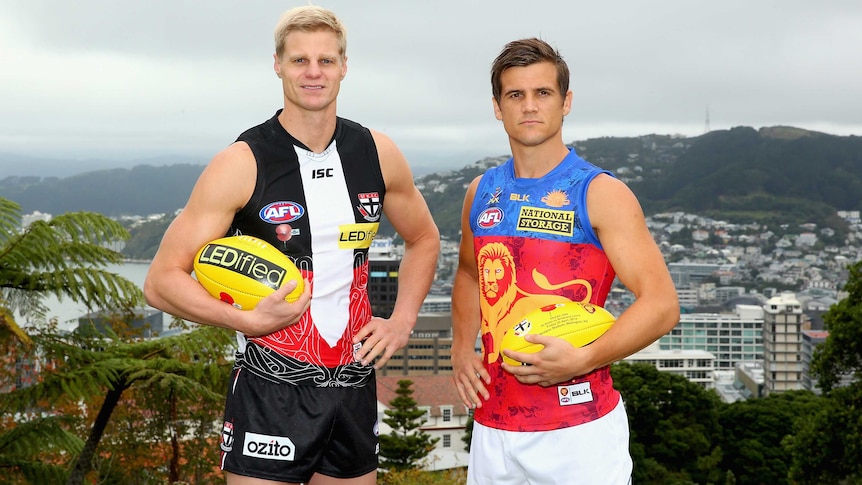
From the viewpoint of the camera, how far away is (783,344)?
128625 mm

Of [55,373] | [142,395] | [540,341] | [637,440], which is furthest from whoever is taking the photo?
[637,440]

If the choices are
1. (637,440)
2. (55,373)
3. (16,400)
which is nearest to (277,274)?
(55,373)

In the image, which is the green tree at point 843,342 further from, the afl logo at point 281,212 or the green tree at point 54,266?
the afl logo at point 281,212

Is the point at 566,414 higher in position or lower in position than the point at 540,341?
lower

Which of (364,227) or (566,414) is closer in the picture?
(566,414)

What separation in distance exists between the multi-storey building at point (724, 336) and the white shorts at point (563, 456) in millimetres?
173189

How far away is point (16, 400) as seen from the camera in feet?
33.8

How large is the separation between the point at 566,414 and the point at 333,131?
5.53 feet

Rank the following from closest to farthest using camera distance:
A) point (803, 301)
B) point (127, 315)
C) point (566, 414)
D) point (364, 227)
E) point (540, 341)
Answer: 1. point (540, 341)
2. point (566, 414)
3. point (364, 227)
4. point (127, 315)
5. point (803, 301)

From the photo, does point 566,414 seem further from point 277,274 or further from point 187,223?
point 187,223

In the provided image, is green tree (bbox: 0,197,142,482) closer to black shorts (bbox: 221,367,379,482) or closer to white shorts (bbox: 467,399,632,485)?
black shorts (bbox: 221,367,379,482)

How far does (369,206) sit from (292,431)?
1.08 meters

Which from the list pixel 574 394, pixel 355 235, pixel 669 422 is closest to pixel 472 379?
pixel 574 394

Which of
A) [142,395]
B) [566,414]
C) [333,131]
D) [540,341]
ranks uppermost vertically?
[333,131]
